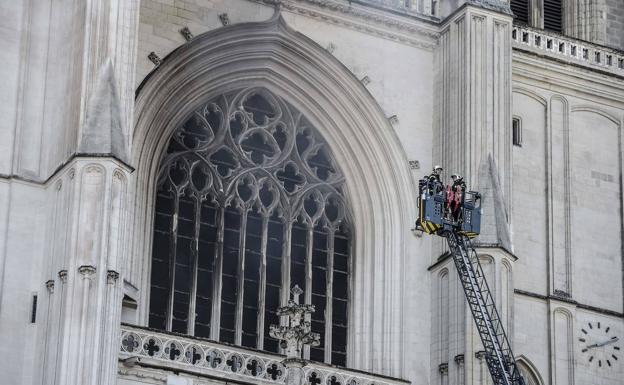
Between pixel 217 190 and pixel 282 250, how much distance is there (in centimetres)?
154

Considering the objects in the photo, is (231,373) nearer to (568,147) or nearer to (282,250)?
(282,250)

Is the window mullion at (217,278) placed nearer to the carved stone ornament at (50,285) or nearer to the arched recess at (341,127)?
the arched recess at (341,127)

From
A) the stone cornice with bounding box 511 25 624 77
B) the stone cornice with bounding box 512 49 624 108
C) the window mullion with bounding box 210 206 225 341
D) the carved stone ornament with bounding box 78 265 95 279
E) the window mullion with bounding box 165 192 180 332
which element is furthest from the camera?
the stone cornice with bounding box 511 25 624 77

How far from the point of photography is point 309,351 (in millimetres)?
39469

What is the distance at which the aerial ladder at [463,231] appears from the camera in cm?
3809

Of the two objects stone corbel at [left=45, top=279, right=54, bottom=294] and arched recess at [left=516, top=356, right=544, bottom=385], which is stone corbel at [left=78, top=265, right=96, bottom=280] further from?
arched recess at [left=516, top=356, right=544, bottom=385]

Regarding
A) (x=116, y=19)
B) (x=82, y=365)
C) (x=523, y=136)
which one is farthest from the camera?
(x=523, y=136)

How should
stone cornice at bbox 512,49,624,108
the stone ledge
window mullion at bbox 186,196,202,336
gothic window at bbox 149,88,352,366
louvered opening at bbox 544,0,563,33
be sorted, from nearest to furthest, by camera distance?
the stone ledge → window mullion at bbox 186,196,202,336 → gothic window at bbox 149,88,352,366 → stone cornice at bbox 512,49,624,108 → louvered opening at bbox 544,0,563,33

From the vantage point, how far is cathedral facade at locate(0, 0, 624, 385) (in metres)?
36.3

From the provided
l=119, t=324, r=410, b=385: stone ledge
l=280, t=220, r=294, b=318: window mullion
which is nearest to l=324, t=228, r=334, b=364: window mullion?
l=280, t=220, r=294, b=318: window mullion

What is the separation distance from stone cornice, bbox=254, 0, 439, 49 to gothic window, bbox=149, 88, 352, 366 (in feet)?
5.30

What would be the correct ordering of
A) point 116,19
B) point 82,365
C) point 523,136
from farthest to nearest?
point 523,136 < point 116,19 < point 82,365

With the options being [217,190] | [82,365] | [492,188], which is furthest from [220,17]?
[82,365]

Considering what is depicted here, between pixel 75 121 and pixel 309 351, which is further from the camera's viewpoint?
pixel 309 351
